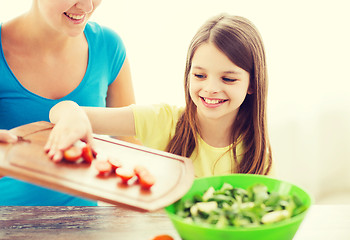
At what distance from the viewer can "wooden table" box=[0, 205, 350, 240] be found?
1.09 metres

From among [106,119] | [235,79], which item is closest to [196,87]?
[235,79]

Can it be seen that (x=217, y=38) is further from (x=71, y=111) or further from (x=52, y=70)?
(x=52, y=70)

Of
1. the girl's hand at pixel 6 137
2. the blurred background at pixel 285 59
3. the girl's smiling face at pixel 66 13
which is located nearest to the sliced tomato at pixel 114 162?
the girl's hand at pixel 6 137

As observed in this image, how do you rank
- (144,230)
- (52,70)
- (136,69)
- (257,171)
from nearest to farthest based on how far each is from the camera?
1. (144,230)
2. (257,171)
3. (52,70)
4. (136,69)

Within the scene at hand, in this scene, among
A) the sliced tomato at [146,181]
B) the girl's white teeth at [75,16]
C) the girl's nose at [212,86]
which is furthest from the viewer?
the girl's white teeth at [75,16]

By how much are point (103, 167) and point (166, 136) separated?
2.02 ft

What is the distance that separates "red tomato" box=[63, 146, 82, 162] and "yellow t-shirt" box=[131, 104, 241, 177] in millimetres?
509

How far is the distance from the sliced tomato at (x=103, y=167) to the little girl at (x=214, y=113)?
164 mm

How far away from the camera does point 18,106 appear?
1538 millimetres

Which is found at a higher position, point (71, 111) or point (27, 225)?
point (71, 111)

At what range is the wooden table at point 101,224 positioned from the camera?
3.56ft

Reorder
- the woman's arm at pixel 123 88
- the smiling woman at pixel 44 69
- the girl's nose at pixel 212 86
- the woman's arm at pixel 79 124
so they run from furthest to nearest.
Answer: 1. the woman's arm at pixel 123 88
2. the smiling woman at pixel 44 69
3. the girl's nose at pixel 212 86
4. the woman's arm at pixel 79 124

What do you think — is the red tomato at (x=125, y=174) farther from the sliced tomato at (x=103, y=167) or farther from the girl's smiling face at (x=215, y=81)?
the girl's smiling face at (x=215, y=81)

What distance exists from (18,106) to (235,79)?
31.3 inches
